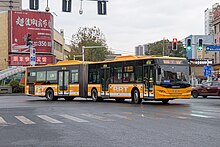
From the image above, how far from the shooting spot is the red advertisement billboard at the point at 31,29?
69562 millimetres

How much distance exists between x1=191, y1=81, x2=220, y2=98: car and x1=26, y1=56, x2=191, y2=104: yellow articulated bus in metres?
10.00

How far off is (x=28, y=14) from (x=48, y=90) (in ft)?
127

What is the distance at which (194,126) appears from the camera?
13.1 meters

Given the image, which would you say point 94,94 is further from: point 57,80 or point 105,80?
point 57,80

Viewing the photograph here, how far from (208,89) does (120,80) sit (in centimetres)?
1190

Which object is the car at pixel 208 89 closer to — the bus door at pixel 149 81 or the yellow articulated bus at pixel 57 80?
the yellow articulated bus at pixel 57 80

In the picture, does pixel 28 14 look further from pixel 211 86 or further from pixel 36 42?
pixel 211 86

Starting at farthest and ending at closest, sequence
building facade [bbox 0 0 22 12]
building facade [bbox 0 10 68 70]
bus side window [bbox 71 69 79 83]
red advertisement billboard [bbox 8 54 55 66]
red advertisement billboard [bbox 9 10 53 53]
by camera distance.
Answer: building facade [bbox 0 0 22 12] → red advertisement billboard [bbox 8 54 55 66] → building facade [bbox 0 10 68 70] → red advertisement billboard [bbox 9 10 53 53] → bus side window [bbox 71 69 79 83]

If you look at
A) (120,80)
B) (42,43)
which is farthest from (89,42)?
(120,80)

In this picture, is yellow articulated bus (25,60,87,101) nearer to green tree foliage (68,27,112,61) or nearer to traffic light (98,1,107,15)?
traffic light (98,1,107,15)

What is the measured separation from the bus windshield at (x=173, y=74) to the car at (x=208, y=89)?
1113 centimetres

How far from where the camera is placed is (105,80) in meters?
29.4

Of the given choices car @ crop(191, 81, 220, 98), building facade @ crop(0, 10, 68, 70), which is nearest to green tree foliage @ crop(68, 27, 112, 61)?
building facade @ crop(0, 10, 68, 70)

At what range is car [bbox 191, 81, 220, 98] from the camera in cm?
3606
